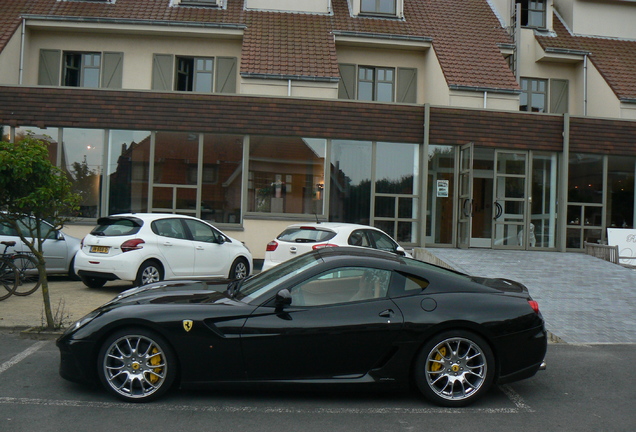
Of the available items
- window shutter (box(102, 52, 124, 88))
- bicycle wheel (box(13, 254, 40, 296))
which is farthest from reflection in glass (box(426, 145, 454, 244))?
bicycle wheel (box(13, 254, 40, 296))

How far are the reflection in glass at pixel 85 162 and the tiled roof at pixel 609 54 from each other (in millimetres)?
14491

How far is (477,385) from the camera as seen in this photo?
5414 millimetres

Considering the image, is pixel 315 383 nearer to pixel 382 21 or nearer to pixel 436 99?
pixel 436 99

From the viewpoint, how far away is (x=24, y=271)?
36.4ft

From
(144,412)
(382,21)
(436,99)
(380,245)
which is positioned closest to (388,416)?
(144,412)

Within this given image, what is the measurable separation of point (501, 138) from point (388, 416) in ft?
45.1

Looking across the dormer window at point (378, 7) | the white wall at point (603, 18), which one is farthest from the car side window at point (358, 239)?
the white wall at point (603, 18)

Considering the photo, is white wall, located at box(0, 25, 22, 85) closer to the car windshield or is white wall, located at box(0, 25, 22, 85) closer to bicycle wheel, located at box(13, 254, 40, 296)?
bicycle wheel, located at box(13, 254, 40, 296)

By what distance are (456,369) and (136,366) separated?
2.73 m

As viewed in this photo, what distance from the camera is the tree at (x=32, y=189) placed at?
25.0ft

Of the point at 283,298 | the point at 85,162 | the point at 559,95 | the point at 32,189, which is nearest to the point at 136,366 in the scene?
the point at 283,298

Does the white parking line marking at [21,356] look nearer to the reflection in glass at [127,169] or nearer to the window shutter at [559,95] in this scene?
the reflection in glass at [127,169]

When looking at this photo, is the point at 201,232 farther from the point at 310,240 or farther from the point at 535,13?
the point at 535,13

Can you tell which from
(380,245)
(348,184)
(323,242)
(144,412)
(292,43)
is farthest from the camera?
(292,43)
